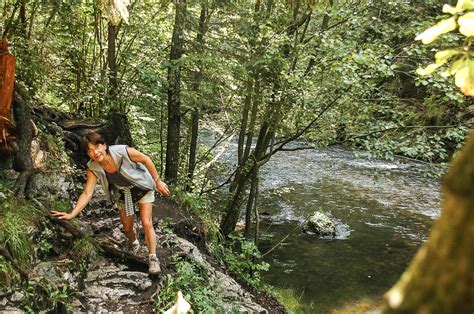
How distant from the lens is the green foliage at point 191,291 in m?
5.61

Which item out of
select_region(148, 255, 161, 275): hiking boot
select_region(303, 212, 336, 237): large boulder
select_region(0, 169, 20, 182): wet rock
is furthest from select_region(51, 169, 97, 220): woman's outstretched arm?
select_region(303, 212, 336, 237): large boulder

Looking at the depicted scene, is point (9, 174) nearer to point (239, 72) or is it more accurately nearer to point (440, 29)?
point (239, 72)

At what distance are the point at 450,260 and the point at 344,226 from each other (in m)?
14.2

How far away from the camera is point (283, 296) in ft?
31.5

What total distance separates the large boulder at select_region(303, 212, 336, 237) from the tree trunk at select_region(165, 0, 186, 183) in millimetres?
5264

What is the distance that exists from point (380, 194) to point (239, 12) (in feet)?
34.6

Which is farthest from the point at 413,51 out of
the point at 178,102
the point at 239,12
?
the point at 178,102

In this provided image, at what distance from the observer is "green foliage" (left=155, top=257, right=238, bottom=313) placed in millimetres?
5609

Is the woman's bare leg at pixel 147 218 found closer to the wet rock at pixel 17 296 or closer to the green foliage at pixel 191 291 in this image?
the green foliage at pixel 191 291

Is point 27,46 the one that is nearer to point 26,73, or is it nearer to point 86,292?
point 26,73

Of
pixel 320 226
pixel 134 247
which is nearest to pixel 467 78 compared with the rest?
pixel 134 247

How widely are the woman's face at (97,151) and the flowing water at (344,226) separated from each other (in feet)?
20.9

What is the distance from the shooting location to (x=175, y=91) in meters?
9.43

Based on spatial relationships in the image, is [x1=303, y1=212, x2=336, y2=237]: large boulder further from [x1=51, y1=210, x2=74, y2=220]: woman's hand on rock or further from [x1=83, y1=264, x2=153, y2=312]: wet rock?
[x1=51, y1=210, x2=74, y2=220]: woman's hand on rock
